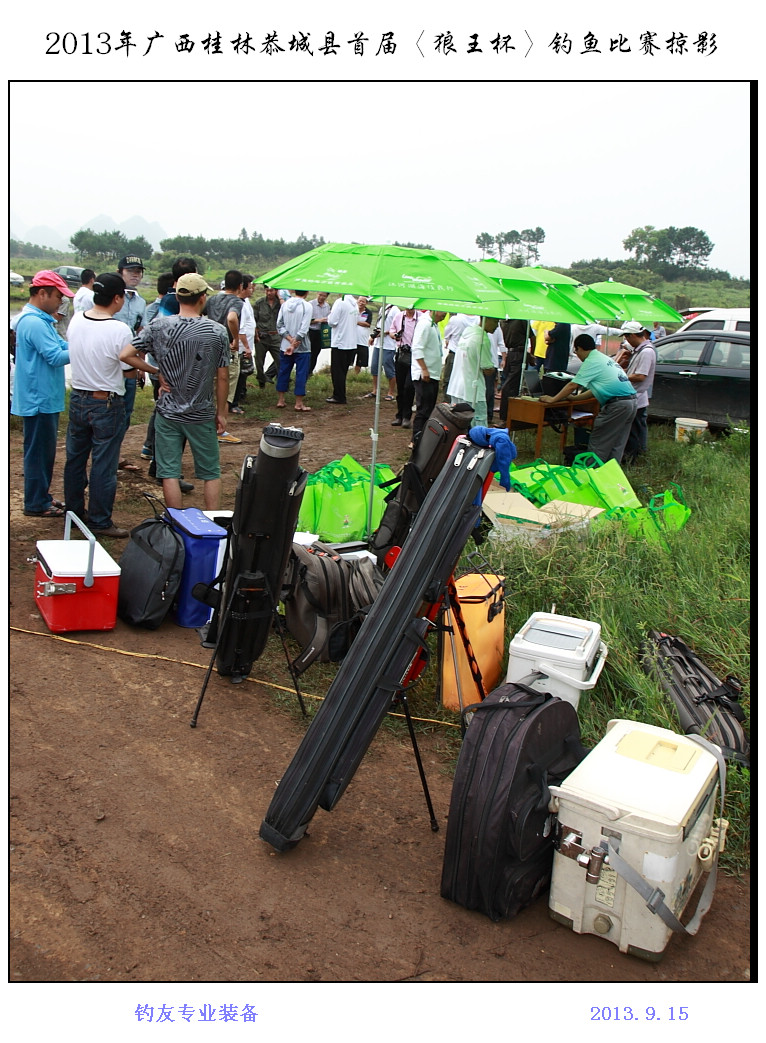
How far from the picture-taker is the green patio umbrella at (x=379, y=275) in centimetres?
568

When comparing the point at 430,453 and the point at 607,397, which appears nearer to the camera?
the point at 430,453

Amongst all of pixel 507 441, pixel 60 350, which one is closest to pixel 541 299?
pixel 60 350

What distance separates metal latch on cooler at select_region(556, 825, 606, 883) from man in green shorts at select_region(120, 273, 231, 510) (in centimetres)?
374

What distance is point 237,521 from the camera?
158 inches

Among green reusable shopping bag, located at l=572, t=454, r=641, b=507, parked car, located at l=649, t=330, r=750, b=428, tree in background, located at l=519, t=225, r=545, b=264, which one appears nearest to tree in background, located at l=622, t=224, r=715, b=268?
tree in background, located at l=519, t=225, r=545, b=264

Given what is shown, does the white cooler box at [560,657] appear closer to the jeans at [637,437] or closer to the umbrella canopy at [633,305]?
the jeans at [637,437]

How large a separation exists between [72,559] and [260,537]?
1315 millimetres

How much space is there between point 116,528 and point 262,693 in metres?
2.32

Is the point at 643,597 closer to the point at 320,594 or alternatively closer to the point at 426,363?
the point at 320,594

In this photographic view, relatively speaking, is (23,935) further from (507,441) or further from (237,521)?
(507,441)

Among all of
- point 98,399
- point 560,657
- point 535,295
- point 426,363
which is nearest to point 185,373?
point 98,399

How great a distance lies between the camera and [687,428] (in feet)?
34.3

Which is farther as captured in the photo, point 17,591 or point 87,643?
point 17,591

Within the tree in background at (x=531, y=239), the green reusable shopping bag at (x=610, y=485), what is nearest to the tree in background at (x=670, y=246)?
the tree in background at (x=531, y=239)
